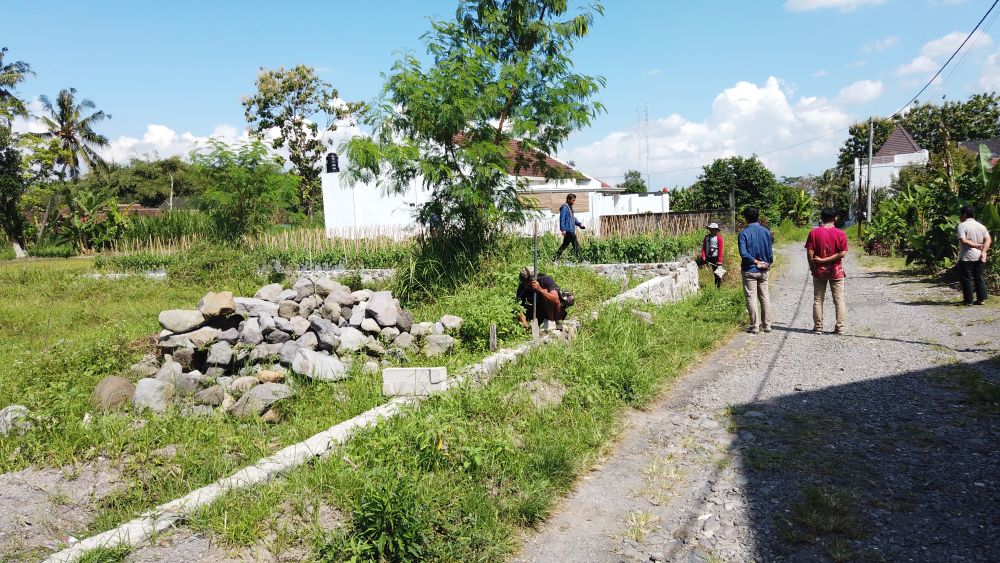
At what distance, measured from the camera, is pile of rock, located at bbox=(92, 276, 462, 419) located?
577 cm

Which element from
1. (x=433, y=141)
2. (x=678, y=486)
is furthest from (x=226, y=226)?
(x=678, y=486)

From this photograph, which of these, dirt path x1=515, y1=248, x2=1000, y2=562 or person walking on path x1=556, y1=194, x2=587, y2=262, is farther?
person walking on path x1=556, y1=194, x2=587, y2=262

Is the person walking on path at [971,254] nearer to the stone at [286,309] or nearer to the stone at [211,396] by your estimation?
the stone at [286,309]

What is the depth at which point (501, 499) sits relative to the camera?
3951mm

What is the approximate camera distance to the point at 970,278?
9812 millimetres

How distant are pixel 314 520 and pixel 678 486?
8.22 feet

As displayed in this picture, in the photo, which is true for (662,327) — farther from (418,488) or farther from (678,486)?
(418,488)

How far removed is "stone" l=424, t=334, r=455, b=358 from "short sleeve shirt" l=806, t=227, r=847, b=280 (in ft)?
16.8

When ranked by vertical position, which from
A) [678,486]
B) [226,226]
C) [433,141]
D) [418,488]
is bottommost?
[678,486]

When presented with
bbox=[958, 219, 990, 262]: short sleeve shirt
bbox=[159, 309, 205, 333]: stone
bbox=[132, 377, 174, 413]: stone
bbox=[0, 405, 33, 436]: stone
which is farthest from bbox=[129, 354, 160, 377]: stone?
bbox=[958, 219, 990, 262]: short sleeve shirt

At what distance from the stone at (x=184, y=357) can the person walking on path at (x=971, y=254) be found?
37.6 ft

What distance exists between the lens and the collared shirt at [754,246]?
8.68 m

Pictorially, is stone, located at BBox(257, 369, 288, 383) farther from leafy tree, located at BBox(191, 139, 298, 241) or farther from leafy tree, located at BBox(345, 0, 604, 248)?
leafy tree, located at BBox(191, 139, 298, 241)

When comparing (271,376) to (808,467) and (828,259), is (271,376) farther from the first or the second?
(828,259)
